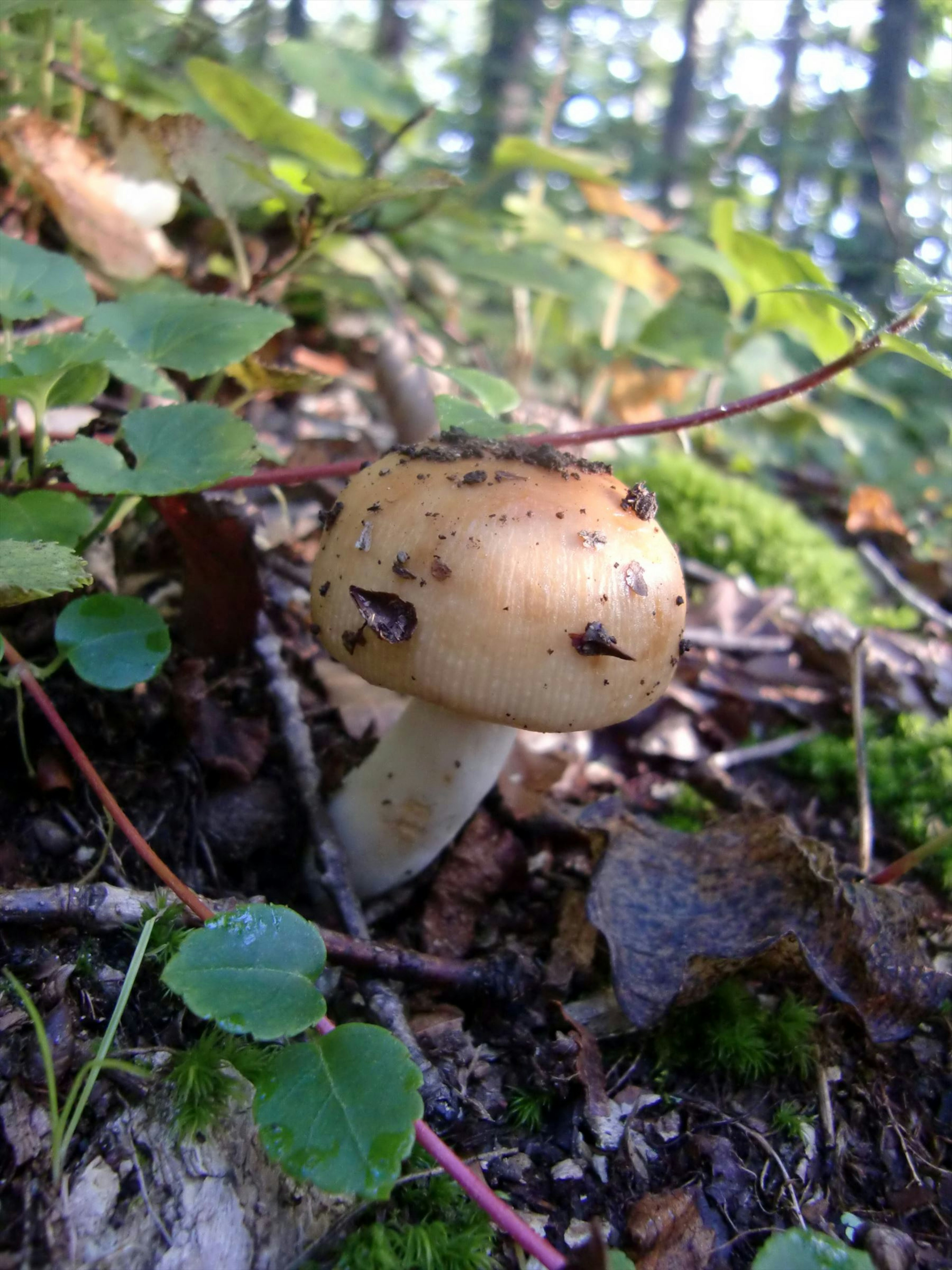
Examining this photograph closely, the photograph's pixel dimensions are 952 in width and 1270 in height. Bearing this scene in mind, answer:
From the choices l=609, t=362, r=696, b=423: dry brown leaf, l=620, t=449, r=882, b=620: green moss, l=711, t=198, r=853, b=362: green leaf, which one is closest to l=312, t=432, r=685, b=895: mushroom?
l=711, t=198, r=853, b=362: green leaf

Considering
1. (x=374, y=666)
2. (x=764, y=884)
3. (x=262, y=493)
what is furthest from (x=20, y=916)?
(x=262, y=493)

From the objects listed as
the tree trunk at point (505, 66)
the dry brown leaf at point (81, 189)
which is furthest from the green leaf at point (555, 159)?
the tree trunk at point (505, 66)

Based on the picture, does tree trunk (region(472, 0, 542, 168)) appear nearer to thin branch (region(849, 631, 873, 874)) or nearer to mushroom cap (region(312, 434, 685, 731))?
thin branch (region(849, 631, 873, 874))

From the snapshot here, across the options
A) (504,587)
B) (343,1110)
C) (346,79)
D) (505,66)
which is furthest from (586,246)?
(505,66)

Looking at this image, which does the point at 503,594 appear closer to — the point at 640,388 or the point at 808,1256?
the point at 808,1256

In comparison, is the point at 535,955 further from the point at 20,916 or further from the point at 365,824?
the point at 20,916

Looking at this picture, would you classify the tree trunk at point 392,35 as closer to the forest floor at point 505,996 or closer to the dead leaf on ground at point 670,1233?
the forest floor at point 505,996
